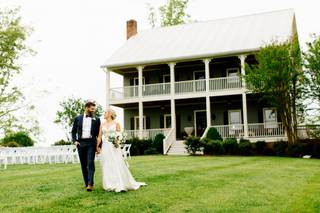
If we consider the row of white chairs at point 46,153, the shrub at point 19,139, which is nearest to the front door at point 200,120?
the row of white chairs at point 46,153

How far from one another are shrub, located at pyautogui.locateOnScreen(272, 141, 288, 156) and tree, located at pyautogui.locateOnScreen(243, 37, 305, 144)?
1.30 feet

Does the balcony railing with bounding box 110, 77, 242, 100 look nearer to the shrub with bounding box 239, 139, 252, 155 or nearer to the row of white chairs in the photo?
the shrub with bounding box 239, 139, 252, 155

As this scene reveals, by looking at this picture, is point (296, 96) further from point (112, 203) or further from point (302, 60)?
point (112, 203)

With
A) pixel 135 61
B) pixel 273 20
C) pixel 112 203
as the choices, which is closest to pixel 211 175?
pixel 112 203

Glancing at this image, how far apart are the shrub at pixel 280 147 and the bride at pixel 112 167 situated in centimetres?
1593

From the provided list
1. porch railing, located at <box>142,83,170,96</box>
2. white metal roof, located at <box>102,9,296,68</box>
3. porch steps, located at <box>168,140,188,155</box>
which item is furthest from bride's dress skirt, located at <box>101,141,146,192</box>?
porch railing, located at <box>142,83,170,96</box>

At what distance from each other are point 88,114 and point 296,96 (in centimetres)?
1725

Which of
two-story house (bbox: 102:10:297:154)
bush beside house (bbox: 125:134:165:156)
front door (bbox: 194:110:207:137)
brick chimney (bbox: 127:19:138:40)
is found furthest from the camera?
brick chimney (bbox: 127:19:138:40)

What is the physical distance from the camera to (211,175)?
39.0ft

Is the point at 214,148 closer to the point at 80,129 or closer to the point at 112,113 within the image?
the point at 112,113

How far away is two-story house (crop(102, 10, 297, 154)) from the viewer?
28.0m

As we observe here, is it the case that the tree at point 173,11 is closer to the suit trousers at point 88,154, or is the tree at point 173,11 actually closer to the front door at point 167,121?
the front door at point 167,121

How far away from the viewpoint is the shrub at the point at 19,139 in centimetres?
3431

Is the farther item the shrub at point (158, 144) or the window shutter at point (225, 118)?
the window shutter at point (225, 118)
